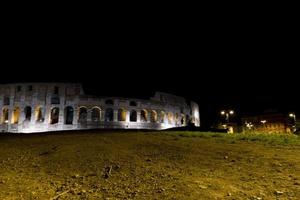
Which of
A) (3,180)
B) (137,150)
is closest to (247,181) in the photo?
(137,150)

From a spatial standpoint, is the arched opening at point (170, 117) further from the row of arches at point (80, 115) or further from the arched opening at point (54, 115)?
the arched opening at point (54, 115)

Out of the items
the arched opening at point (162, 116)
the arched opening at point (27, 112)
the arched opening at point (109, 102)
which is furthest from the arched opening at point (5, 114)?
the arched opening at point (162, 116)

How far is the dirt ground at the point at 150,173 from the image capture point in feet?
34.2

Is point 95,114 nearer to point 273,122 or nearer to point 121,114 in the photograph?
point 121,114

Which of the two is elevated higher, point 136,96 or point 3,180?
point 136,96

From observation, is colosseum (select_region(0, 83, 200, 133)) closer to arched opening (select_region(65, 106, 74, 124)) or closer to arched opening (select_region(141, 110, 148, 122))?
arched opening (select_region(65, 106, 74, 124))

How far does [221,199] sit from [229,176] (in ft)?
8.33

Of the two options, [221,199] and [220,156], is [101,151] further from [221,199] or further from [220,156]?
[221,199]

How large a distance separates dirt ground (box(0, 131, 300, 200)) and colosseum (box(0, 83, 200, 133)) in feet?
108

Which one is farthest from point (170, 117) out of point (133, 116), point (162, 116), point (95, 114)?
point (95, 114)

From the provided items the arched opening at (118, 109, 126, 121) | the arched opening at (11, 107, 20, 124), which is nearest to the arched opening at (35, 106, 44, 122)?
the arched opening at (11, 107, 20, 124)

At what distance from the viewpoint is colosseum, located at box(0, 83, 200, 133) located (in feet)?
168

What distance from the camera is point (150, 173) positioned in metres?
12.7

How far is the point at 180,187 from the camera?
10891 mm
